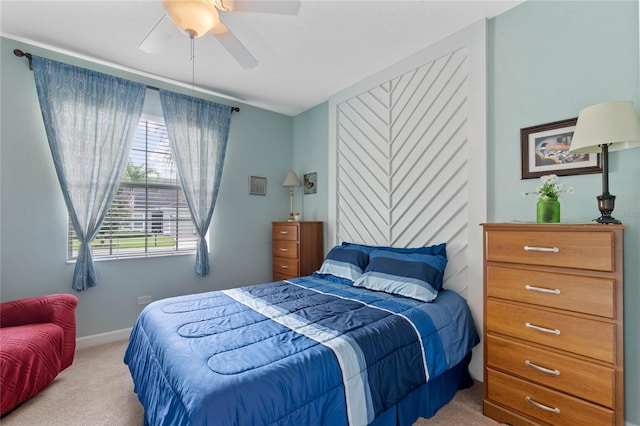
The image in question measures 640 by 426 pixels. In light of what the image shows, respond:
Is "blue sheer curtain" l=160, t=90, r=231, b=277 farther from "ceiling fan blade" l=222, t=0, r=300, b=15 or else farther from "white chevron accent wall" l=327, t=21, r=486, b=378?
"ceiling fan blade" l=222, t=0, r=300, b=15

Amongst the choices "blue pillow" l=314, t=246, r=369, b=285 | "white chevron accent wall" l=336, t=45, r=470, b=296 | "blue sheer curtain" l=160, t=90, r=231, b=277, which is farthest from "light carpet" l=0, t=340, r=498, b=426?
"blue sheer curtain" l=160, t=90, r=231, b=277

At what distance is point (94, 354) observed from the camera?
2695mm

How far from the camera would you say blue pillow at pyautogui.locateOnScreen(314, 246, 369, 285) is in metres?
2.77

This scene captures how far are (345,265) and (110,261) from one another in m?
2.37

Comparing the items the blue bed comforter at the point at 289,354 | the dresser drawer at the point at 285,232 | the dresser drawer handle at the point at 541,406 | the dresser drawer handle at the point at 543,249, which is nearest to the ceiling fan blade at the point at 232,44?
the blue bed comforter at the point at 289,354

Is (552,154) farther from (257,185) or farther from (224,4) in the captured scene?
(257,185)

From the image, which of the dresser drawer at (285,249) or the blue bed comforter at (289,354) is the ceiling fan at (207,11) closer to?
the blue bed comforter at (289,354)

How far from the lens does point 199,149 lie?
11.3 ft

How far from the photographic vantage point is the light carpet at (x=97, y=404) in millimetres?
1816

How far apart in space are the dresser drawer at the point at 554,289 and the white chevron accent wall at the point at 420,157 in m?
0.48

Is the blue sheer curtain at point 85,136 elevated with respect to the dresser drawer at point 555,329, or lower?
elevated

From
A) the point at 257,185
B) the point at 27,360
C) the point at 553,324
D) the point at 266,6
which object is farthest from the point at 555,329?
the point at 257,185

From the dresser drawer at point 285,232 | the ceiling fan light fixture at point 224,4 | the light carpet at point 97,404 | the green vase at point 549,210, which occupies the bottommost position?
the light carpet at point 97,404

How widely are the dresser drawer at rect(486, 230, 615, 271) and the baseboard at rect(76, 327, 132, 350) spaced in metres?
3.45
